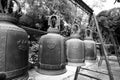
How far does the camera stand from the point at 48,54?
3.06 meters

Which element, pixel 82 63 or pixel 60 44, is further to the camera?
pixel 82 63

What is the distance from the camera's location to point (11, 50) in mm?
1785

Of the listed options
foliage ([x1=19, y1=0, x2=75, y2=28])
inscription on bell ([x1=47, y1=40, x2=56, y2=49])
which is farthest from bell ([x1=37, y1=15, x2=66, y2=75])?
foliage ([x1=19, y1=0, x2=75, y2=28])

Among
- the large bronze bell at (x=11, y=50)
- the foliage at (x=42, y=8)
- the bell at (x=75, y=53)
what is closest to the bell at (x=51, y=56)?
the large bronze bell at (x=11, y=50)

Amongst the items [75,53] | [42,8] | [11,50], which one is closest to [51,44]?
[11,50]

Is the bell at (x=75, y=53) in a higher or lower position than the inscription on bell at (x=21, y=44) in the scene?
lower

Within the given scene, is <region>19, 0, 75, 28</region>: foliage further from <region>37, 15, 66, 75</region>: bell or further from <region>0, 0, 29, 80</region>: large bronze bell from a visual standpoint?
<region>0, 0, 29, 80</region>: large bronze bell

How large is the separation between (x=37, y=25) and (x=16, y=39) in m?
4.89

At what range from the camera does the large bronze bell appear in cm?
172

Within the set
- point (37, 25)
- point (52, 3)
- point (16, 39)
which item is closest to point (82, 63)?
point (16, 39)

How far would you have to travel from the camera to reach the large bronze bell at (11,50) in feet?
5.65

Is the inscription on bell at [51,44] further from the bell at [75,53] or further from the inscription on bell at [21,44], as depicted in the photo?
the bell at [75,53]

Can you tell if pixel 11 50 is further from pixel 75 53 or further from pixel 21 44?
pixel 75 53

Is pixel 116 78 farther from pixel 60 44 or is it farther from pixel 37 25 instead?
pixel 37 25
